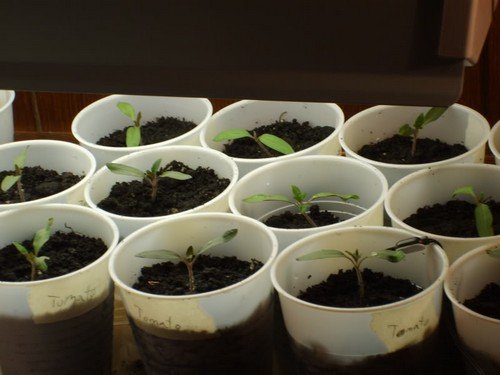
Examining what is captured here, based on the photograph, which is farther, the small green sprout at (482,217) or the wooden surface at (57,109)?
the wooden surface at (57,109)

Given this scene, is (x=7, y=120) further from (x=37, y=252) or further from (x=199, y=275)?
(x=199, y=275)

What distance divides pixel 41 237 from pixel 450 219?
0.75m

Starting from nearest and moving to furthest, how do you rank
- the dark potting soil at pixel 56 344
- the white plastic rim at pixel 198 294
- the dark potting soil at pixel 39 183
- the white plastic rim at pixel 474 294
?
the white plastic rim at pixel 474 294, the white plastic rim at pixel 198 294, the dark potting soil at pixel 56 344, the dark potting soil at pixel 39 183

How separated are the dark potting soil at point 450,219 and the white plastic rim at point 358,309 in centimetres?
15

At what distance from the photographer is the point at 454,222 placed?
1.43m

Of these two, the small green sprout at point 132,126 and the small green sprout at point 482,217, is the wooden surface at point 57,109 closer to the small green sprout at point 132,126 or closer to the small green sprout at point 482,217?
the small green sprout at point 132,126

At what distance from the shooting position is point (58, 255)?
145 centimetres

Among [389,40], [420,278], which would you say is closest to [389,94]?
[389,40]

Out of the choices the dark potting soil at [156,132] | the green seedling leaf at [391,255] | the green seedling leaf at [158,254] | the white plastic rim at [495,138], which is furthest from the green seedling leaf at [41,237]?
the white plastic rim at [495,138]

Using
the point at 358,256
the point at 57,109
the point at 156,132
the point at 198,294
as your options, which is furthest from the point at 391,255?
the point at 57,109

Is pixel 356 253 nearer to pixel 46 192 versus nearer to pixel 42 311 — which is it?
pixel 42 311

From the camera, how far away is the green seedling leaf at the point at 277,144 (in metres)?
1.62

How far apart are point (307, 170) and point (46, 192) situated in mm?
552

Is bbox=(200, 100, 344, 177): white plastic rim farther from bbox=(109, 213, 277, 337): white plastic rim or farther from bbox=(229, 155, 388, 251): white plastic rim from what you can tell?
bbox=(109, 213, 277, 337): white plastic rim
